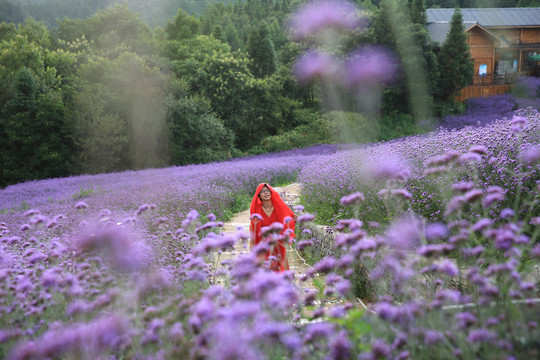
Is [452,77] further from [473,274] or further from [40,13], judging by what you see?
[40,13]

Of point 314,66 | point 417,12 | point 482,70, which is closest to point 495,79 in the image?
point 482,70

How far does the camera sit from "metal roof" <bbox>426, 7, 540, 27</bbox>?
32.7 metres

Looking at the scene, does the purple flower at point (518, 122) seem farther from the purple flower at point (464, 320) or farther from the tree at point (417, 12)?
Answer: the tree at point (417, 12)

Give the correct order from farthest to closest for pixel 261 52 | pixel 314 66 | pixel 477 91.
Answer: pixel 261 52
pixel 477 91
pixel 314 66

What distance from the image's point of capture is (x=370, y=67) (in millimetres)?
25891

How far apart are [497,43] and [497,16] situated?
4748 mm

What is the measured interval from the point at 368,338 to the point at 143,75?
20955 mm

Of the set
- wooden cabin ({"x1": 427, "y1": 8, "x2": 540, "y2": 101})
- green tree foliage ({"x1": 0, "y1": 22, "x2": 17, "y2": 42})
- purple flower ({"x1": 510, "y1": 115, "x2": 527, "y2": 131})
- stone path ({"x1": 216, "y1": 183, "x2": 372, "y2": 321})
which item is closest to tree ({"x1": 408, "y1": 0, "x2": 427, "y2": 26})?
wooden cabin ({"x1": 427, "y1": 8, "x2": 540, "y2": 101})

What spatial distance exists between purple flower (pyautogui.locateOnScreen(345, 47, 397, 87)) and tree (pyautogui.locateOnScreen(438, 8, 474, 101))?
3.21m

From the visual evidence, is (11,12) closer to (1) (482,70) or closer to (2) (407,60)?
(2) (407,60)

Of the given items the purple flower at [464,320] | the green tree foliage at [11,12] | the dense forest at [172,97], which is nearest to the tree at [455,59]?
the dense forest at [172,97]

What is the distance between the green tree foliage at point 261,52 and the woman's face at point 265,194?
25986 mm

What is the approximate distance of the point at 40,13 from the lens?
58.1m

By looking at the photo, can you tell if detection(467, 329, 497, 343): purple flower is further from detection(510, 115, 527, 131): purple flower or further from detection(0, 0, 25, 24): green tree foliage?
detection(0, 0, 25, 24): green tree foliage
